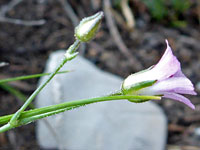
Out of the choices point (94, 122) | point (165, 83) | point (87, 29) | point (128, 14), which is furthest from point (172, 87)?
point (128, 14)

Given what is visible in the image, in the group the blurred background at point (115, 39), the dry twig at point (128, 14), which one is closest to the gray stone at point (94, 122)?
the blurred background at point (115, 39)

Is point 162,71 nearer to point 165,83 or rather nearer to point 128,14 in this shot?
point 165,83

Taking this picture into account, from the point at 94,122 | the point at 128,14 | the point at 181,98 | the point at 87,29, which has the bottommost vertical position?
the point at 181,98

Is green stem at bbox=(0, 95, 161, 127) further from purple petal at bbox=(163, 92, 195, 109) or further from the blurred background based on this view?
the blurred background

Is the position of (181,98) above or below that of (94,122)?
below

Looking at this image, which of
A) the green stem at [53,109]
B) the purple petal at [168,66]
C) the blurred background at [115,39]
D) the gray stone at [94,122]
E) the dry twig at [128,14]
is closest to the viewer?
the green stem at [53,109]

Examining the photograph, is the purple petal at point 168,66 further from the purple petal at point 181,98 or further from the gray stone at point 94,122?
the gray stone at point 94,122

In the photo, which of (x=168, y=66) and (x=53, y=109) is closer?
(x=53, y=109)
